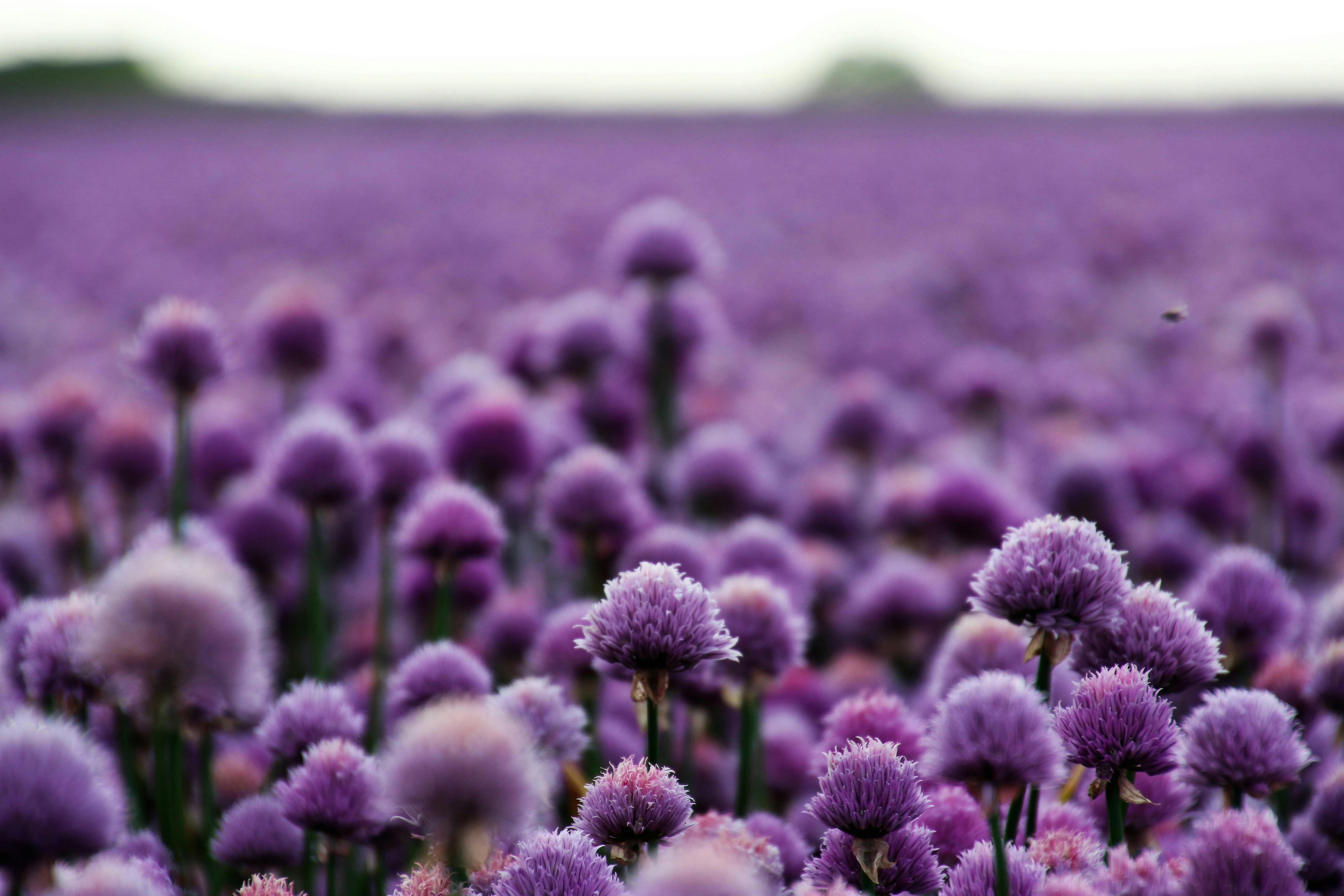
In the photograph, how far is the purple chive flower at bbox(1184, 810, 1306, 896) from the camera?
795 mm

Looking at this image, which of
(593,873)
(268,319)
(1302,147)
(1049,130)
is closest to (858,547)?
(268,319)

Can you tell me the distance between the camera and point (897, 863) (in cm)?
95

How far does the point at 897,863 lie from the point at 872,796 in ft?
0.31

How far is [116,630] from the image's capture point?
740 millimetres

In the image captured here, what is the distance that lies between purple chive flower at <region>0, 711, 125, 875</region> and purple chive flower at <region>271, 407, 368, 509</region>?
947mm

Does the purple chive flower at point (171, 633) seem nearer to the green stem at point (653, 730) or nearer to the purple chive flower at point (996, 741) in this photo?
the green stem at point (653, 730)

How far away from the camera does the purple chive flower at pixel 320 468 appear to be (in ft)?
5.75

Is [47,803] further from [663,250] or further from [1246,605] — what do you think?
[663,250]

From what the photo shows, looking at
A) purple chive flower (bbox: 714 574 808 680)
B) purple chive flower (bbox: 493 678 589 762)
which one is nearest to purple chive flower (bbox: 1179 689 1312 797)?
purple chive flower (bbox: 714 574 808 680)

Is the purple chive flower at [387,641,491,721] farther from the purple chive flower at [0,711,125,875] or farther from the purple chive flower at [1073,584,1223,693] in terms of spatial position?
the purple chive flower at [1073,584,1223,693]

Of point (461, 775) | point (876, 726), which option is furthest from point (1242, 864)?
point (461, 775)

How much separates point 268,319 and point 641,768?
1.94 metres

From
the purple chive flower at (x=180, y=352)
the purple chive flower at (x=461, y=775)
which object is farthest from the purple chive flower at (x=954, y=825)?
the purple chive flower at (x=180, y=352)

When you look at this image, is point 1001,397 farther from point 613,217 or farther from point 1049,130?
point 1049,130
